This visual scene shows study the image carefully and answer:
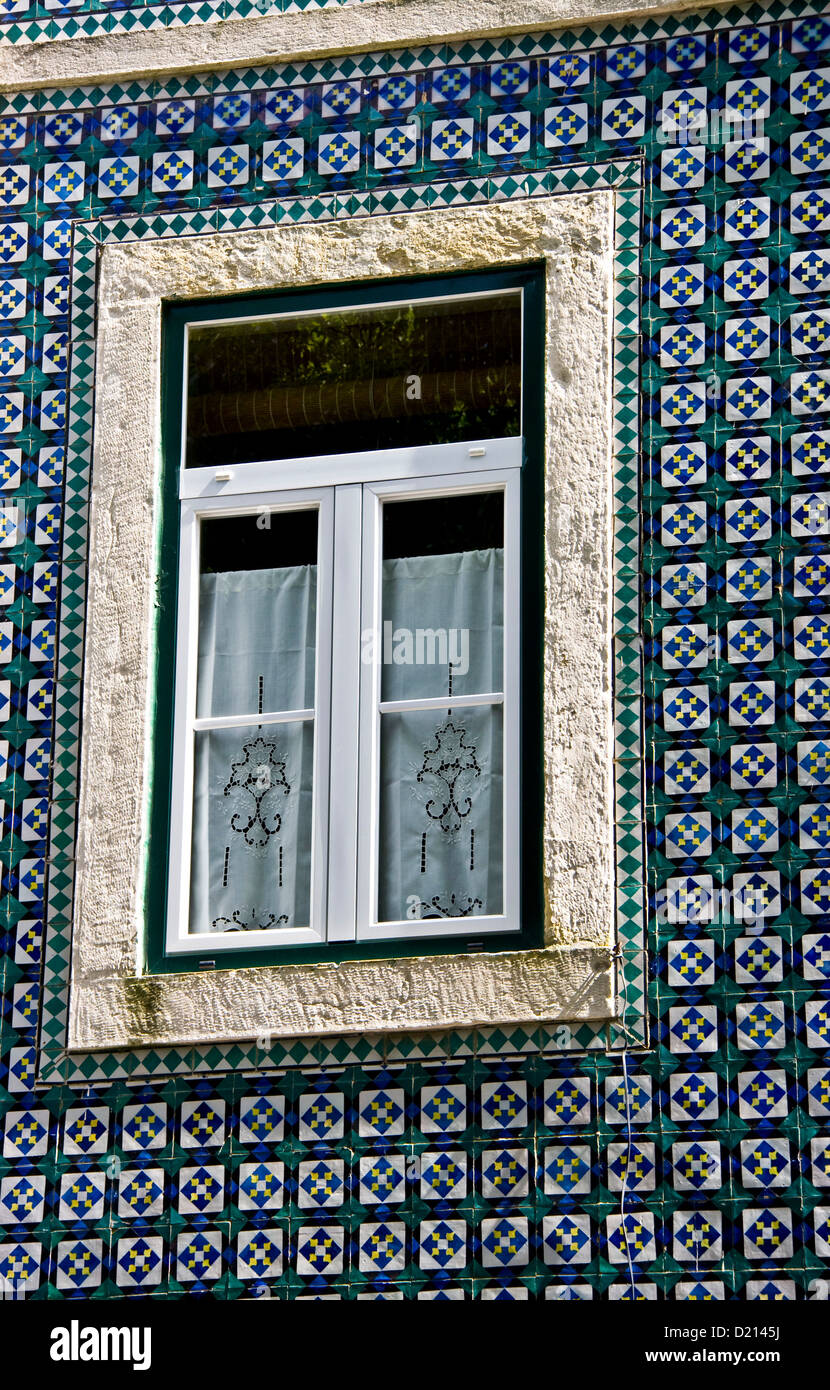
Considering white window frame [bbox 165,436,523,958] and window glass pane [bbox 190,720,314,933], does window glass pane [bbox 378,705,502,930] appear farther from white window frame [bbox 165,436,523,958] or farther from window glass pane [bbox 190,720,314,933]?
window glass pane [bbox 190,720,314,933]

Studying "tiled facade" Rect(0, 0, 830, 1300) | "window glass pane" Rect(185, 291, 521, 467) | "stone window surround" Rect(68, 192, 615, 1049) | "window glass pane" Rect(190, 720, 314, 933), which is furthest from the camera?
"window glass pane" Rect(185, 291, 521, 467)

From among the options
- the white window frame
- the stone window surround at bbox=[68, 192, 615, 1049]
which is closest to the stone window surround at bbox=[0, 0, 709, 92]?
the stone window surround at bbox=[68, 192, 615, 1049]

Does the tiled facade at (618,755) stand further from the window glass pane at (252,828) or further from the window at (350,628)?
the window glass pane at (252,828)

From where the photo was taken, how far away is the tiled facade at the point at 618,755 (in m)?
6.88

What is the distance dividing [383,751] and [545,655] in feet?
1.66

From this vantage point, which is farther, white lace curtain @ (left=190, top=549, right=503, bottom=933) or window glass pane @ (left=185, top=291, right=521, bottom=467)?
window glass pane @ (left=185, top=291, right=521, bottom=467)

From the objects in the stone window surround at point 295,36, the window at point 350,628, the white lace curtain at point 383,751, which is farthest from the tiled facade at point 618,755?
the white lace curtain at point 383,751

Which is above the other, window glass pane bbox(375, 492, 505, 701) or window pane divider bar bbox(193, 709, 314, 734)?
window glass pane bbox(375, 492, 505, 701)

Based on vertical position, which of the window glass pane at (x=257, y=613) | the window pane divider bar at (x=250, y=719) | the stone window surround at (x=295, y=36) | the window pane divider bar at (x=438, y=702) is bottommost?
the window pane divider bar at (x=250, y=719)

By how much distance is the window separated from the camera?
732 cm

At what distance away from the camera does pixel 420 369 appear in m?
7.76

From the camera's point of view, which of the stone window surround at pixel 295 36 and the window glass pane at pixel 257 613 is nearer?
the window glass pane at pixel 257 613

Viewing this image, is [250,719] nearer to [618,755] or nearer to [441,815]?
[441,815]

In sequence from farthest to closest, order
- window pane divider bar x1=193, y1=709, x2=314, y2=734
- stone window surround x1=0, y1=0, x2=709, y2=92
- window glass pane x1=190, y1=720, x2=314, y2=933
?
1. stone window surround x1=0, y1=0, x2=709, y2=92
2. window pane divider bar x1=193, y1=709, x2=314, y2=734
3. window glass pane x1=190, y1=720, x2=314, y2=933
